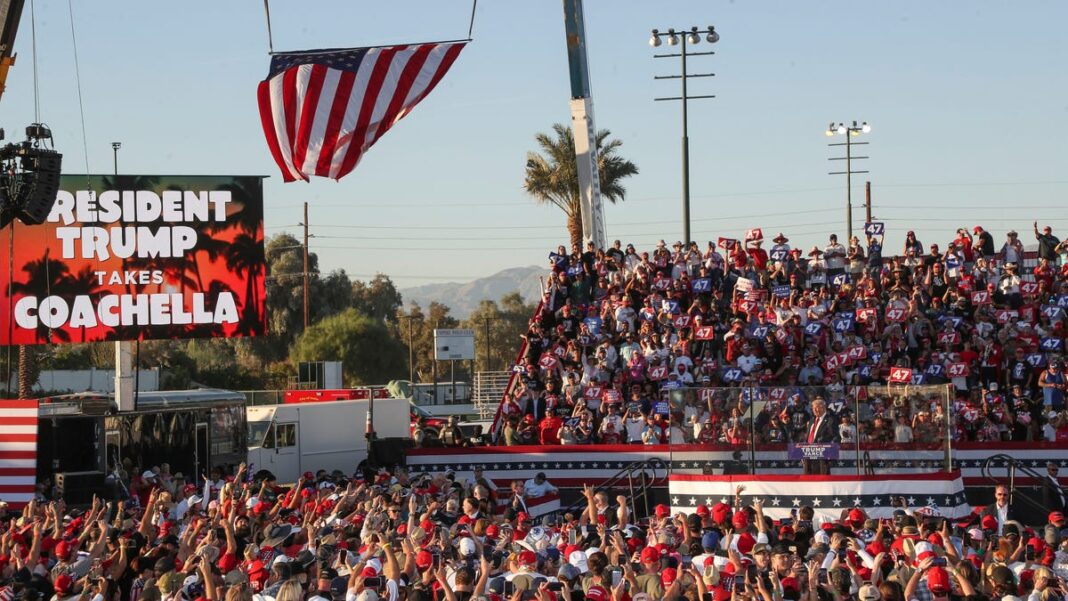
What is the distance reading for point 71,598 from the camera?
45.2ft

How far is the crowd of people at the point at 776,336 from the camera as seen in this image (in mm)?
26672

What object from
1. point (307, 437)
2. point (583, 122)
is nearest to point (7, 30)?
point (307, 437)

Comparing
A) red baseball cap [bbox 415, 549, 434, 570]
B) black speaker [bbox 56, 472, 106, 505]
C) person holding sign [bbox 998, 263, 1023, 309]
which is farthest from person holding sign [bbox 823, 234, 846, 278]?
red baseball cap [bbox 415, 549, 434, 570]

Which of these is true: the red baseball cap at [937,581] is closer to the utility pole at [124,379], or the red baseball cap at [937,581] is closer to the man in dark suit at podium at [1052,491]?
the man in dark suit at podium at [1052,491]

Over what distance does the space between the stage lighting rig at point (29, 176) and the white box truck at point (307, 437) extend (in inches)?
431

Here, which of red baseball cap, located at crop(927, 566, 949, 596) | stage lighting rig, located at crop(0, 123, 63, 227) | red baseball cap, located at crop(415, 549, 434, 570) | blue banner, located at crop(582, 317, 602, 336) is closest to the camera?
red baseball cap, located at crop(927, 566, 949, 596)

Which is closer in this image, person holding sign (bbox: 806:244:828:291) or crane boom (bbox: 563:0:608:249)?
person holding sign (bbox: 806:244:828:291)

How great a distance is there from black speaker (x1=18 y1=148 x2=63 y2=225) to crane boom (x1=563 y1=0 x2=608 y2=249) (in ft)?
57.0

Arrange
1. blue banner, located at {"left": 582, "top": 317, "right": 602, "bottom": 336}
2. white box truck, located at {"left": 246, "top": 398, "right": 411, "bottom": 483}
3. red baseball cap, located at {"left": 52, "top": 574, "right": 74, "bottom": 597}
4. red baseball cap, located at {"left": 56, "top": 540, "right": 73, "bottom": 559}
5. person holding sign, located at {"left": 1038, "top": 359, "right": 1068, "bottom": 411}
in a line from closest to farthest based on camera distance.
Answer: red baseball cap, located at {"left": 52, "top": 574, "right": 74, "bottom": 597}, red baseball cap, located at {"left": 56, "top": 540, "right": 73, "bottom": 559}, person holding sign, located at {"left": 1038, "top": 359, "right": 1068, "bottom": 411}, blue banner, located at {"left": 582, "top": 317, "right": 602, "bottom": 336}, white box truck, located at {"left": 246, "top": 398, "right": 411, "bottom": 483}

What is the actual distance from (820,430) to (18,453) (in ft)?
45.1

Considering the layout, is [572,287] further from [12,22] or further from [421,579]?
[421,579]

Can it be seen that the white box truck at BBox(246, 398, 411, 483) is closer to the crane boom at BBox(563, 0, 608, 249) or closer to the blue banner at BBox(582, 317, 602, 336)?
the blue banner at BBox(582, 317, 602, 336)

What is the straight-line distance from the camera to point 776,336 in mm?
29078

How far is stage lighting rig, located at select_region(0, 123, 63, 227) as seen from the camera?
22062 mm
